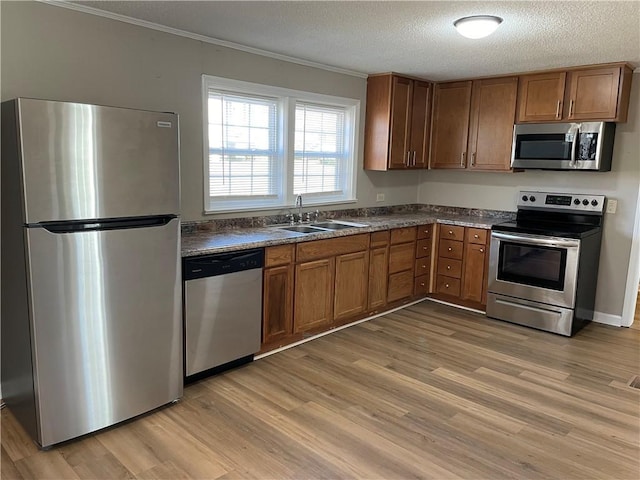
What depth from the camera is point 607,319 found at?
4.52 m

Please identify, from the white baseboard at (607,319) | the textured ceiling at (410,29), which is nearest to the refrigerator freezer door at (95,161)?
the textured ceiling at (410,29)

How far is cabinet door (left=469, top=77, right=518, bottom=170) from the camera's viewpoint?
184 inches

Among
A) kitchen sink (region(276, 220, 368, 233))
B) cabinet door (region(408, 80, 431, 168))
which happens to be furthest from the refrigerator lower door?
cabinet door (region(408, 80, 431, 168))

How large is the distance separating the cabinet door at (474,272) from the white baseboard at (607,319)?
3.60 feet

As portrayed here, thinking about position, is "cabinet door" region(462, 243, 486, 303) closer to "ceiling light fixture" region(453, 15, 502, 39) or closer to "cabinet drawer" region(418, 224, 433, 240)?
"cabinet drawer" region(418, 224, 433, 240)

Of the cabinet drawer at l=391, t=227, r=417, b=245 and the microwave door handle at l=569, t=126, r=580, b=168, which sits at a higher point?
the microwave door handle at l=569, t=126, r=580, b=168

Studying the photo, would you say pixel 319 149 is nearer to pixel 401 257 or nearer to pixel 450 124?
pixel 401 257

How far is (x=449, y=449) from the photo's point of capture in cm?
251

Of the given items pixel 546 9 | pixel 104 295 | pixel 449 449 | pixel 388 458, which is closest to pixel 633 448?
pixel 449 449

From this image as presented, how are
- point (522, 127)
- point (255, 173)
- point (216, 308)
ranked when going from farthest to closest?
point (522, 127) < point (255, 173) < point (216, 308)

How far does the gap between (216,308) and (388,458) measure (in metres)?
1.41

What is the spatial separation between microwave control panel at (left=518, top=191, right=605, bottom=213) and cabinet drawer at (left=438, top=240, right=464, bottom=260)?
2.57 feet

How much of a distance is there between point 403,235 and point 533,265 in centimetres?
121

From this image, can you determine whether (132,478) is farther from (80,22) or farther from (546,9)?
(546,9)
